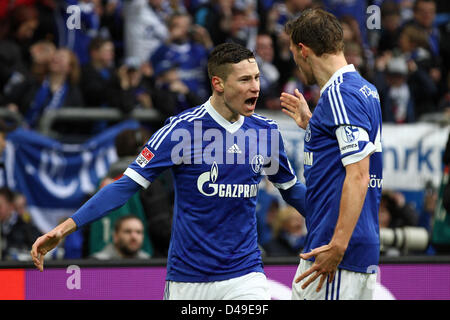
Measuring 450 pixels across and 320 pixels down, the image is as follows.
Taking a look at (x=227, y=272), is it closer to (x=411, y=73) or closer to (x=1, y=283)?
(x=1, y=283)

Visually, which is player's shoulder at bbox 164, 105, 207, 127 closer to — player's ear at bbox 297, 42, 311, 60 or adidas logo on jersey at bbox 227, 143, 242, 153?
adidas logo on jersey at bbox 227, 143, 242, 153

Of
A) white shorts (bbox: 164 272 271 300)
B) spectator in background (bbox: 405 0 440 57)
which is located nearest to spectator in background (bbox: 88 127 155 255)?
white shorts (bbox: 164 272 271 300)

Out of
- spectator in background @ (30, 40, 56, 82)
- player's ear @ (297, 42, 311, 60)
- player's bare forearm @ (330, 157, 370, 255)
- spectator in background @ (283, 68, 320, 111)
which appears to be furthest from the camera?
spectator in background @ (283, 68, 320, 111)

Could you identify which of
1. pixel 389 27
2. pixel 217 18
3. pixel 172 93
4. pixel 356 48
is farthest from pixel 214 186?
pixel 389 27

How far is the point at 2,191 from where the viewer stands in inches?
316

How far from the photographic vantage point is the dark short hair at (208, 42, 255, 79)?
5.10 m

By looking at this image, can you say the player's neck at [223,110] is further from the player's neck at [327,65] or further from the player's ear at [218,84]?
the player's neck at [327,65]

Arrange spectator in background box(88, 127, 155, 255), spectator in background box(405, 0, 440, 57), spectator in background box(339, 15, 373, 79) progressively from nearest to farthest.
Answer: spectator in background box(88, 127, 155, 255) → spectator in background box(339, 15, 373, 79) → spectator in background box(405, 0, 440, 57)

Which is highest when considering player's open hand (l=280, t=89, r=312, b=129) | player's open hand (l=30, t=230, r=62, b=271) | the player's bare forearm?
player's open hand (l=280, t=89, r=312, b=129)

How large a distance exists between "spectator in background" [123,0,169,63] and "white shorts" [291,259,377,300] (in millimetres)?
6217

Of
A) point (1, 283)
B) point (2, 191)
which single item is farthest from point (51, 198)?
point (1, 283)

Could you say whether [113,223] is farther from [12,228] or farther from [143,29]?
[143,29]

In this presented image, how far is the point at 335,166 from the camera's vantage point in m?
4.61

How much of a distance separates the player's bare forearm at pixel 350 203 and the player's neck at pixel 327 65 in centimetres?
60
